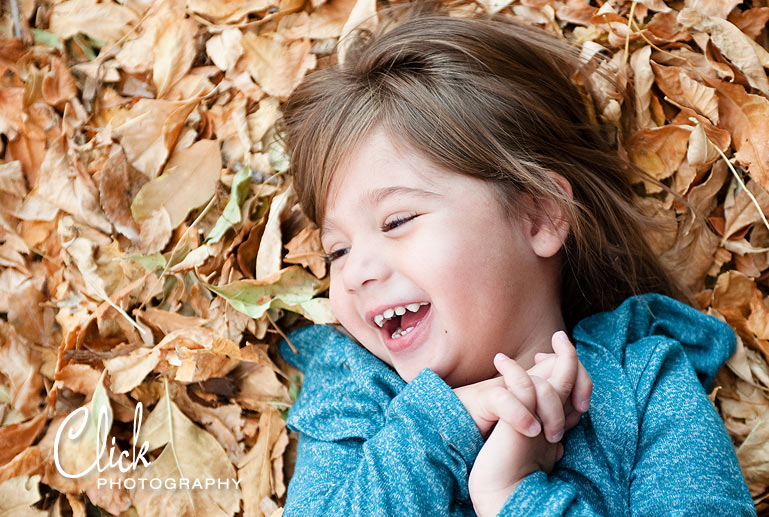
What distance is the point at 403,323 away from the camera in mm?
1696

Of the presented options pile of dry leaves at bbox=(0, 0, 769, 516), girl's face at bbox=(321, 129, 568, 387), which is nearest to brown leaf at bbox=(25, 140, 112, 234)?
pile of dry leaves at bbox=(0, 0, 769, 516)

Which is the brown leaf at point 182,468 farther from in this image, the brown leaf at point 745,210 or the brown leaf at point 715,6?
the brown leaf at point 715,6

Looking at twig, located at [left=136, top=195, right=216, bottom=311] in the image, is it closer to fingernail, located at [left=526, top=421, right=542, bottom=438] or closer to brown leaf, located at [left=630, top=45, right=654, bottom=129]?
fingernail, located at [left=526, top=421, right=542, bottom=438]

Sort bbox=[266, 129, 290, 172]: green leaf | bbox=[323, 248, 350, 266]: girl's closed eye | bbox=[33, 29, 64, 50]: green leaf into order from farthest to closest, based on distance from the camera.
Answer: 1. bbox=[33, 29, 64, 50]: green leaf
2. bbox=[266, 129, 290, 172]: green leaf
3. bbox=[323, 248, 350, 266]: girl's closed eye

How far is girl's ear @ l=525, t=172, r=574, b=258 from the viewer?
1.73 meters

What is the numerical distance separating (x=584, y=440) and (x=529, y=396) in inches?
9.9

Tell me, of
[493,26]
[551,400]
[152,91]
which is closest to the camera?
[551,400]

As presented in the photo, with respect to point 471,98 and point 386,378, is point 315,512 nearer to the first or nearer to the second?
point 386,378

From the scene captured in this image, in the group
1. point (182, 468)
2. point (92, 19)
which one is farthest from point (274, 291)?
point (92, 19)

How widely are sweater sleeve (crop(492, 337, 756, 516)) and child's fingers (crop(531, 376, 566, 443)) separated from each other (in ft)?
0.29

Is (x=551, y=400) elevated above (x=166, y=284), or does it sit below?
above

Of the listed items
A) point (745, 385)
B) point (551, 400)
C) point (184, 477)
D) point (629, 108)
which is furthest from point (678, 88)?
point (184, 477)

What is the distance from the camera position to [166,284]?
2.07 meters

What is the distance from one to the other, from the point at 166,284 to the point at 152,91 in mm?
567
